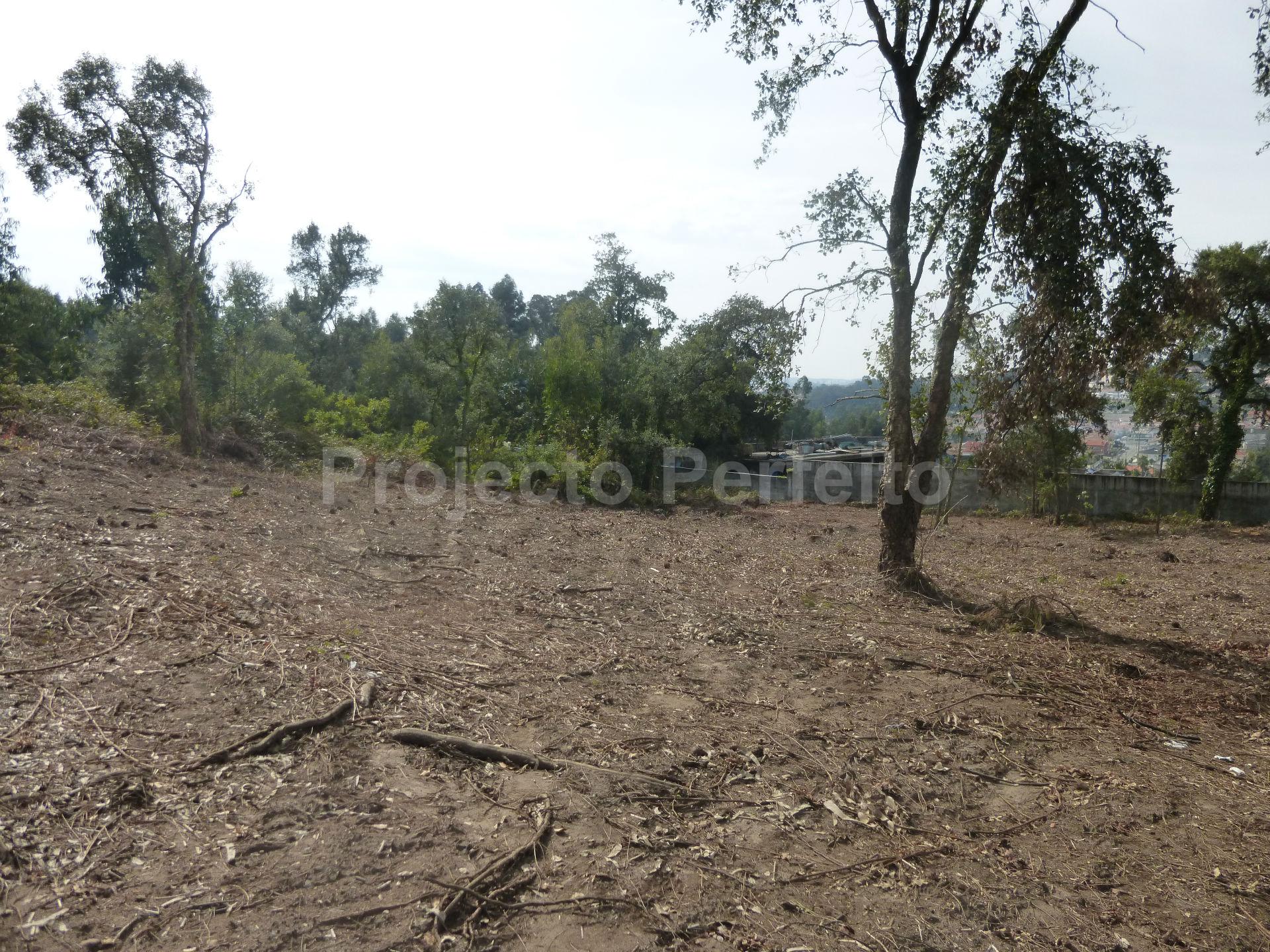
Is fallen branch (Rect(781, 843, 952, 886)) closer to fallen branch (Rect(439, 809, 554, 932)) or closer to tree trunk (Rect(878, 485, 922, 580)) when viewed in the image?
fallen branch (Rect(439, 809, 554, 932))

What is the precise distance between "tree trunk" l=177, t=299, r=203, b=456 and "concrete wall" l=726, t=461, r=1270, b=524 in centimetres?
1246

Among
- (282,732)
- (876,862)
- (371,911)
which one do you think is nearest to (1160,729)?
(876,862)

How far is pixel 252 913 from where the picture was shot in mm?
2590

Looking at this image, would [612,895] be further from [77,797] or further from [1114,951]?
[77,797]

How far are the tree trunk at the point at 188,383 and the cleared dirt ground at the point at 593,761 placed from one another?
6416mm

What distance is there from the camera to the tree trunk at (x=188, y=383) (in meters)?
13.9

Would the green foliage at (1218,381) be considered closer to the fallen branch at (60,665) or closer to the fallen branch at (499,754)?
the fallen branch at (499,754)

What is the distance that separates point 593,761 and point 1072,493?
18815 millimetres

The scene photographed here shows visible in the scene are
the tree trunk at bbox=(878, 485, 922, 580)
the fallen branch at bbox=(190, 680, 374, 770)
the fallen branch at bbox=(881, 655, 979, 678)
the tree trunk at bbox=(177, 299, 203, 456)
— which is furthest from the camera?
the tree trunk at bbox=(177, 299, 203, 456)

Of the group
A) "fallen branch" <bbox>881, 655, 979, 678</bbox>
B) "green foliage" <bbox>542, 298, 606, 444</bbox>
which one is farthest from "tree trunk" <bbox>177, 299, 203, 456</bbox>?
"fallen branch" <bbox>881, 655, 979, 678</bbox>

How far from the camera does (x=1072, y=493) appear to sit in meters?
19.5

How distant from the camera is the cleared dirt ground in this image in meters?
2.75

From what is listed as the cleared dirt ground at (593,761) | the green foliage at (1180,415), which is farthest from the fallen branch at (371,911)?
the green foliage at (1180,415)

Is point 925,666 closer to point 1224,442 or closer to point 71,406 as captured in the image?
point 71,406
